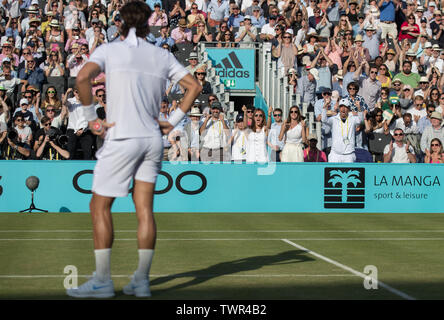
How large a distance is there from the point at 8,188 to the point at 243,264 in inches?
362

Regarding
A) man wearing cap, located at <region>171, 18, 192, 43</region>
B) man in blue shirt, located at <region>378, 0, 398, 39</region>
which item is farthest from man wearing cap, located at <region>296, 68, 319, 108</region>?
man in blue shirt, located at <region>378, 0, 398, 39</region>

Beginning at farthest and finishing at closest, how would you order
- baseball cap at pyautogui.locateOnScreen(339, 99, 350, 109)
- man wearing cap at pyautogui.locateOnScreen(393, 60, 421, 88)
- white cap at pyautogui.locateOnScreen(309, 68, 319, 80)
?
1. man wearing cap at pyautogui.locateOnScreen(393, 60, 421, 88)
2. white cap at pyautogui.locateOnScreen(309, 68, 319, 80)
3. baseball cap at pyautogui.locateOnScreen(339, 99, 350, 109)

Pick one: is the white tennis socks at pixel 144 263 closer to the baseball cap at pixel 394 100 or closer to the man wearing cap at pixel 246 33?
the baseball cap at pixel 394 100

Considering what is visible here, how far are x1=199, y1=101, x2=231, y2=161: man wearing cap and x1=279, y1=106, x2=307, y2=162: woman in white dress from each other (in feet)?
4.41

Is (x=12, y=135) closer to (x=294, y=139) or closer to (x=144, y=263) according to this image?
(x=294, y=139)

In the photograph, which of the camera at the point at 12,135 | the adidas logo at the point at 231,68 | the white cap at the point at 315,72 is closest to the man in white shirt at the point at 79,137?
the camera at the point at 12,135

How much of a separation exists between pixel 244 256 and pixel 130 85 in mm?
4049

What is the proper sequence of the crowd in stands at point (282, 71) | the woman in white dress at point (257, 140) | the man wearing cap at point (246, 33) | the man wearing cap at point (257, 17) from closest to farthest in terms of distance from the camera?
the woman in white dress at point (257, 140), the crowd in stands at point (282, 71), the man wearing cap at point (246, 33), the man wearing cap at point (257, 17)

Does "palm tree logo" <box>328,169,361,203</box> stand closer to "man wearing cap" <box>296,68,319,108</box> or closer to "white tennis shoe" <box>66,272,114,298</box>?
"man wearing cap" <box>296,68,319,108</box>

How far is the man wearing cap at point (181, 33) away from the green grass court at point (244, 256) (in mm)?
8507

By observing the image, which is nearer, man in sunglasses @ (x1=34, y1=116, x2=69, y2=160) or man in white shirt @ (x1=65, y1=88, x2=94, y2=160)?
man in sunglasses @ (x1=34, y1=116, x2=69, y2=160)

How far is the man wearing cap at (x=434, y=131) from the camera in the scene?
65.6ft

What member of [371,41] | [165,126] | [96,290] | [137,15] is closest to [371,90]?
[371,41]

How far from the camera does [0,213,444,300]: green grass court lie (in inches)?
303
